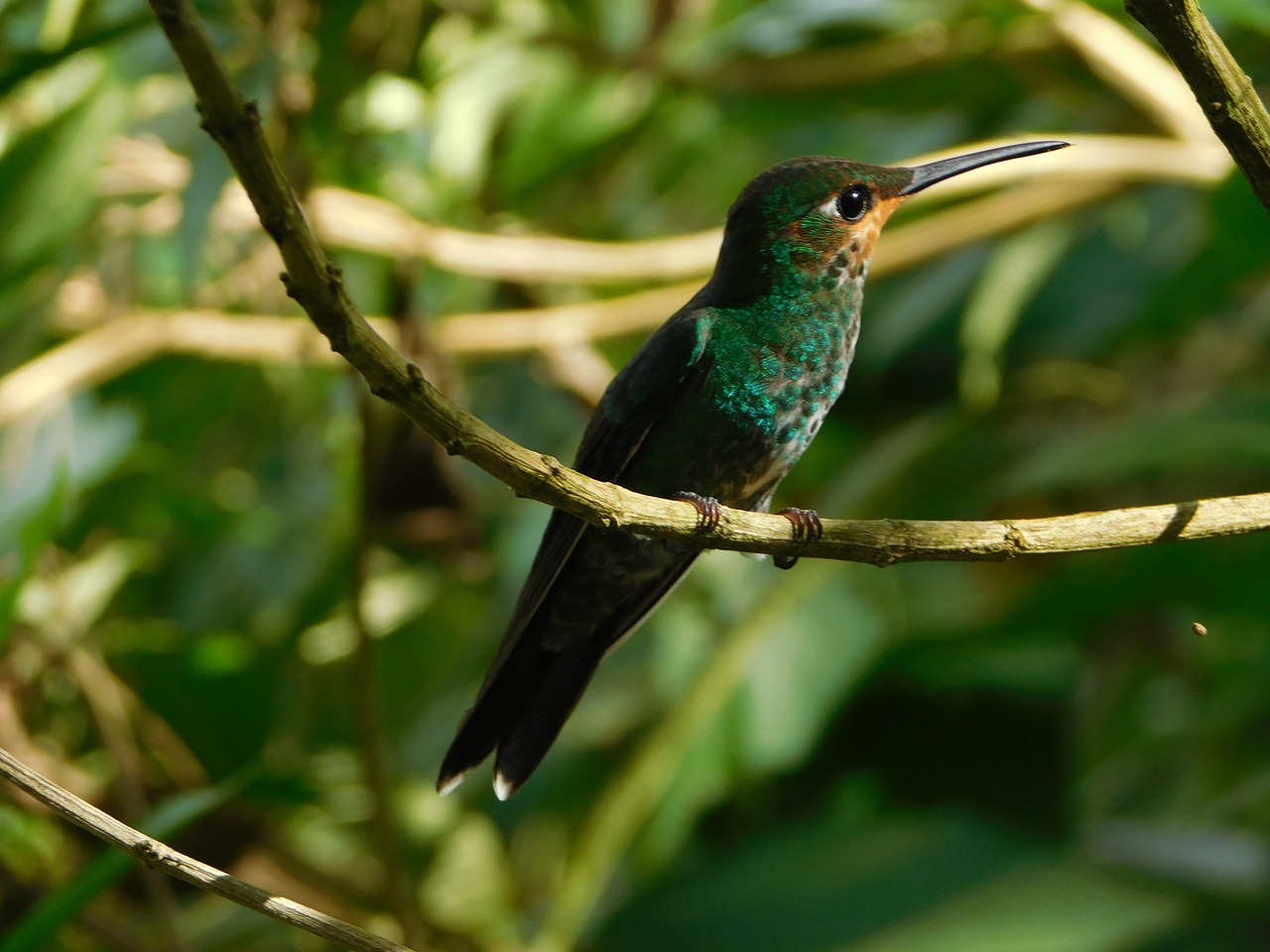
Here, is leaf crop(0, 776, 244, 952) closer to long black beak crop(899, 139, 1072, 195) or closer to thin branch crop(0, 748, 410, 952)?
thin branch crop(0, 748, 410, 952)

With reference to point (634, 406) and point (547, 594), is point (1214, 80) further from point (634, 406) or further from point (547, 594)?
point (547, 594)

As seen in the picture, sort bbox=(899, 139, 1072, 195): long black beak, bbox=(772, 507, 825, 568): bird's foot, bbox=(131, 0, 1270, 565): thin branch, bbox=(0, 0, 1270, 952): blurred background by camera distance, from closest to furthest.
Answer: bbox=(131, 0, 1270, 565): thin branch < bbox=(772, 507, 825, 568): bird's foot < bbox=(899, 139, 1072, 195): long black beak < bbox=(0, 0, 1270, 952): blurred background

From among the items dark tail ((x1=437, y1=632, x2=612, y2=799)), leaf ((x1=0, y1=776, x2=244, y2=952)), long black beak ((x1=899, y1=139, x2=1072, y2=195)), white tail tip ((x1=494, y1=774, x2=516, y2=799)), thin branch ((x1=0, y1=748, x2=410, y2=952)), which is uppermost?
long black beak ((x1=899, y1=139, x2=1072, y2=195))

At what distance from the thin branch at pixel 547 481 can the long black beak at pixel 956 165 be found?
2.35ft

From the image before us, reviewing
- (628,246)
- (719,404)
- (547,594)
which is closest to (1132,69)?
(628,246)

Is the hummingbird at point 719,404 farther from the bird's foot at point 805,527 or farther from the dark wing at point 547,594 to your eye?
the bird's foot at point 805,527

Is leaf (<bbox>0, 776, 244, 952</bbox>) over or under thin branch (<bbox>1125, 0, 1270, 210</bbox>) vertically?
under

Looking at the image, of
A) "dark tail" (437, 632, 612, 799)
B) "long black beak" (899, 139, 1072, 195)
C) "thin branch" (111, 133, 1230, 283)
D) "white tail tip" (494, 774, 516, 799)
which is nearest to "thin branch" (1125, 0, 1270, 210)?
"long black beak" (899, 139, 1072, 195)

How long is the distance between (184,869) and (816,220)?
140 centimetres

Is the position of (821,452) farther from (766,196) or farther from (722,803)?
(766,196)

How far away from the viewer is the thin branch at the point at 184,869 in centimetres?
127

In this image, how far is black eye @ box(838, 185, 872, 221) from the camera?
223cm

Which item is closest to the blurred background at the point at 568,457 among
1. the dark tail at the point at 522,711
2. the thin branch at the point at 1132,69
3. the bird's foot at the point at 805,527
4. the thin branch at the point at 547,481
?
the thin branch at the point at 1132,69

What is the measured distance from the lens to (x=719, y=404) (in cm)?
213
